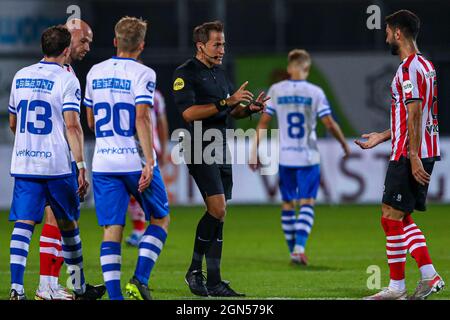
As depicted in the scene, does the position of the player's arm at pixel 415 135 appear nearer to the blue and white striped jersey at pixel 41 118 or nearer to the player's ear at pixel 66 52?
the blue and white striped jersey at pixel 41 118

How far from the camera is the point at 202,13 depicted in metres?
23.1

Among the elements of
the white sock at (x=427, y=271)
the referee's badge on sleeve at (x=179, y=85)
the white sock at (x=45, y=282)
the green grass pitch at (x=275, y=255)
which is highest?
the referee's badge on sleeve at (x=179, y=85)

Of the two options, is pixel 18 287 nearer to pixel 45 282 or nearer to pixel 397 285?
pixel 45 282

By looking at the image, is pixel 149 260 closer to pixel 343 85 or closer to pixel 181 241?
pixel 181 241

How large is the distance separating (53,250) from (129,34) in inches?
75.3

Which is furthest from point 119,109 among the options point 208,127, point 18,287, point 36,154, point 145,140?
point 18,287

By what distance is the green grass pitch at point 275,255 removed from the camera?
905 centimetres

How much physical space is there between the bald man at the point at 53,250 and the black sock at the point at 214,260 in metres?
0.99

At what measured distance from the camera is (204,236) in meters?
8.73

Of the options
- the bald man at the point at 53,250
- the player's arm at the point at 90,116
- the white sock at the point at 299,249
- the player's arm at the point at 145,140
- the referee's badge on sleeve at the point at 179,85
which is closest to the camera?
the player's arm at the point at 145,140

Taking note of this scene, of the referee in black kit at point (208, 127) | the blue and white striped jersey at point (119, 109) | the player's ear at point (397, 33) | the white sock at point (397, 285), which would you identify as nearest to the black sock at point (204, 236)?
the referee in black kit at point (208, 127)

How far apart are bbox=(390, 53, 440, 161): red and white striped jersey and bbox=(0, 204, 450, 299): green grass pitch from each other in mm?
1224
